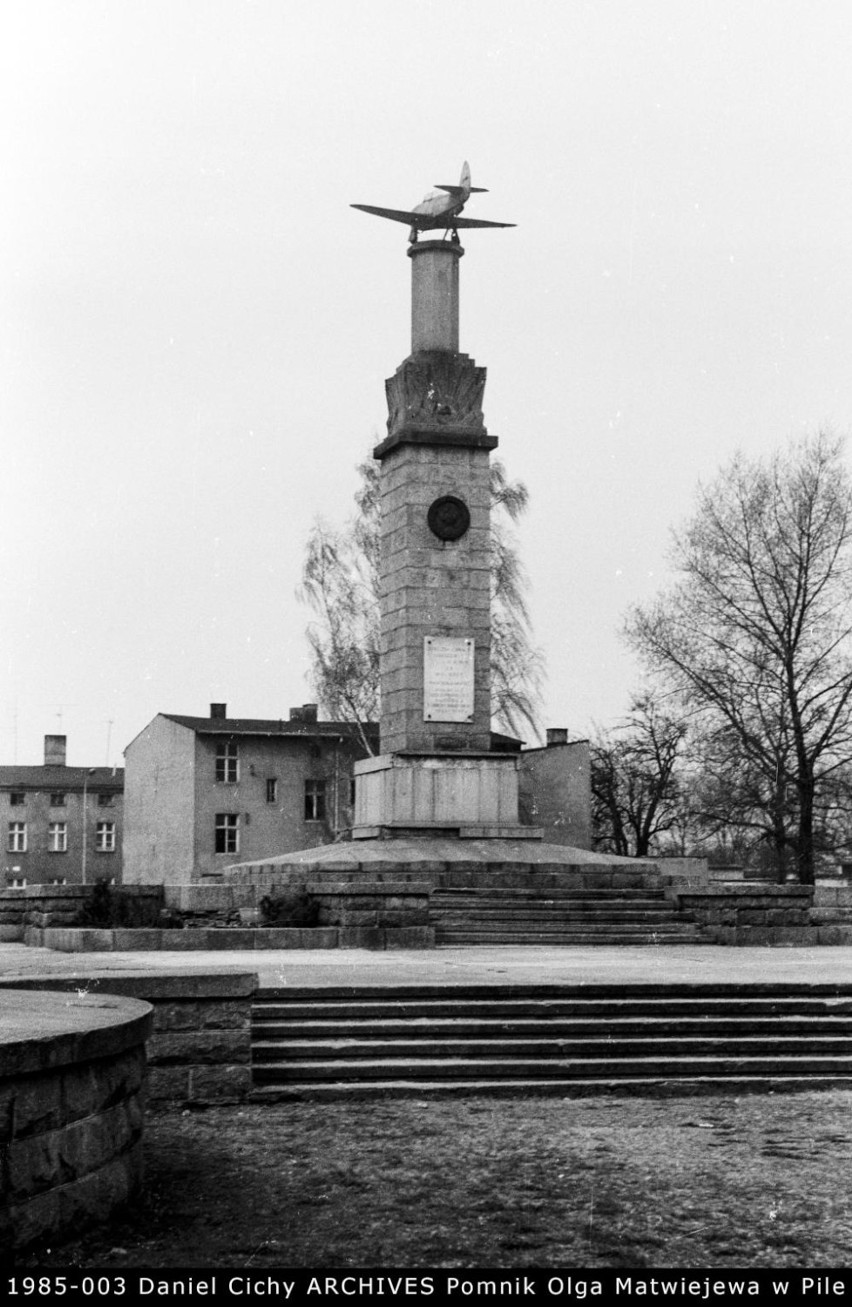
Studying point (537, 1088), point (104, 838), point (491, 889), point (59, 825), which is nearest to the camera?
point (537, 1088)

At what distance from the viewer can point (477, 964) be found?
15305mm

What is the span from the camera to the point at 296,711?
66688 millimetres

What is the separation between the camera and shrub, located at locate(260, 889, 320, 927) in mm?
19422

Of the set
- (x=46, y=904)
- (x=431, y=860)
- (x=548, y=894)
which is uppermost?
(x=431, y=860)

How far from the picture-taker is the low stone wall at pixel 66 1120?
6309 millimetres

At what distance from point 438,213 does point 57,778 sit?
52215 millimetres

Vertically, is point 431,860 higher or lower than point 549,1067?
higher

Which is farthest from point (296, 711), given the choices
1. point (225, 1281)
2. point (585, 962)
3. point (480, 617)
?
point (225, 1281)

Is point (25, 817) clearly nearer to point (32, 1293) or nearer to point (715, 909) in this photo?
point (715, 909)

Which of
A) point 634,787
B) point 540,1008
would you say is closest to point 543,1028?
point 540,1008

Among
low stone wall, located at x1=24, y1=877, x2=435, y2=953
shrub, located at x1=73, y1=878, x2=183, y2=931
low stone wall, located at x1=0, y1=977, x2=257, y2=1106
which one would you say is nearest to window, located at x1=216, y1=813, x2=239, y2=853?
shrub, located at x1=73, y1=878, x2=183, y2=931

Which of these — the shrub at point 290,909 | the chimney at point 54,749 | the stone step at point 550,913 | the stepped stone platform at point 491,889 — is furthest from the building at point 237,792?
the shrub at point 290,909

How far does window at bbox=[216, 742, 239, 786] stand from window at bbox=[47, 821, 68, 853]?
17.9 metres

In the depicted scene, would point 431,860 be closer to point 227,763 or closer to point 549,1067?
point 549,1067
